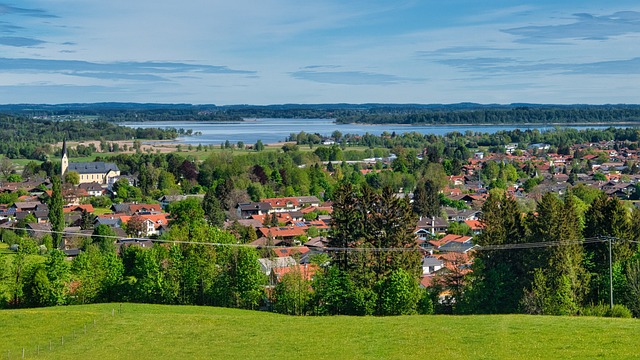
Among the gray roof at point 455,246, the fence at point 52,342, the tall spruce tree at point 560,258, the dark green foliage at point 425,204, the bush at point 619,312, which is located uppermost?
the tall spruce tree at point 560,258

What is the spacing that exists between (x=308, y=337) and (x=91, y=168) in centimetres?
7543

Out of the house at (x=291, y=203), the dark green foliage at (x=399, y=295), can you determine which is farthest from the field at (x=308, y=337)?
the house at (x=291, y=203)

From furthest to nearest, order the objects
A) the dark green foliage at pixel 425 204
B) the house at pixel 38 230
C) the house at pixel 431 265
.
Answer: the dark green foliage at pixel 425 204
the house at pixel 38 230
the house at pixel 431 265

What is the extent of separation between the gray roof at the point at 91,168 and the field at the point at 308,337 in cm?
6818

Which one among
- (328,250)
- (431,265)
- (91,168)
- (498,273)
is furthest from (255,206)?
(498,273)

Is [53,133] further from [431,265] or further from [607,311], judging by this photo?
[607,311]

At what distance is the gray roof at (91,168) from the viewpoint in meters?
90.6

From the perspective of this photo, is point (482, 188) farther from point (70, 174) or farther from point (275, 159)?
point (70, 174)

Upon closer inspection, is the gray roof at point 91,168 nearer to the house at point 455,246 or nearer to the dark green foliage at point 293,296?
the house at point 455,246

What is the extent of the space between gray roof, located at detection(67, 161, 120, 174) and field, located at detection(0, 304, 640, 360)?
2684 inches

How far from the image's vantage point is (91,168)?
299 feet

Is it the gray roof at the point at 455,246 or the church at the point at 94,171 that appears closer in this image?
the gray roof at the point at 455,246

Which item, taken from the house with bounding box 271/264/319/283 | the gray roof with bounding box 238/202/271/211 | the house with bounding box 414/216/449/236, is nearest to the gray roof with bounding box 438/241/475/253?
the house with bounding box 414/216/449/236

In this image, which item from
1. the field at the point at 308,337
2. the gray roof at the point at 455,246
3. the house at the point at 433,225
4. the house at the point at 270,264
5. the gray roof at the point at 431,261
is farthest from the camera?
→ the house at the point at 433,225
